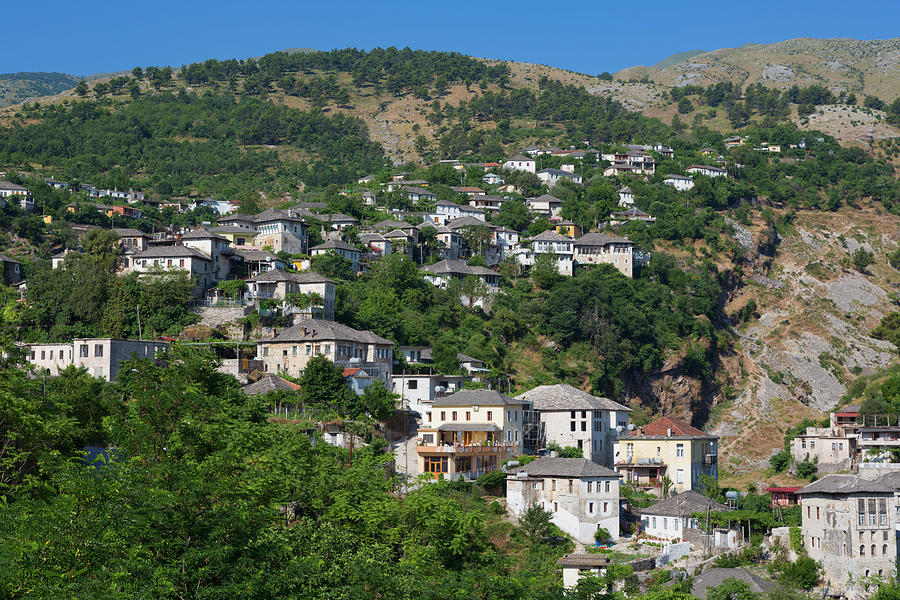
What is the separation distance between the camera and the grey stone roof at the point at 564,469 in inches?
2106

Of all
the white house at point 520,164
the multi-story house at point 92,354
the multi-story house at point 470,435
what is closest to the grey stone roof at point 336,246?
the multi-story house at point 92,354

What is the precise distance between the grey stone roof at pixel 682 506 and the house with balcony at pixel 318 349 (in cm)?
1917

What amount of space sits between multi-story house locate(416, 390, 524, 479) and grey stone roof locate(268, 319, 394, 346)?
285 inches

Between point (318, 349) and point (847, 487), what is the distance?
31.5m

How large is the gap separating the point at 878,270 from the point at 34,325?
10168cm

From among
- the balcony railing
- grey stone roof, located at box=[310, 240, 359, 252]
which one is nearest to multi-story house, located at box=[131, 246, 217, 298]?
grey stone roof, located at box=[310, 240, 359, 252]

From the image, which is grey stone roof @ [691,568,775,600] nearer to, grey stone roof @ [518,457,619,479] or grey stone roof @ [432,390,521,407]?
grey stone roof @ [518,457,619,479]

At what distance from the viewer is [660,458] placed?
214ft

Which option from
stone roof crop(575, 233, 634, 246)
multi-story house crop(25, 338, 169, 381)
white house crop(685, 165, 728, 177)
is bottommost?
multi-story house crop(25, 338, 169, 381)

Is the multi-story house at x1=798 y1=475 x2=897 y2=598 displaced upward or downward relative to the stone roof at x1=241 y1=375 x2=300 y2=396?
downward

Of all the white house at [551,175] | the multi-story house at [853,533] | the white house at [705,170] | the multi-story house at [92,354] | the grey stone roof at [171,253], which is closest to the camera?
the multi-story house at [853,533]

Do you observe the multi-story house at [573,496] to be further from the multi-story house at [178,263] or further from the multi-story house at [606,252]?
the multi-story house at [606,252]

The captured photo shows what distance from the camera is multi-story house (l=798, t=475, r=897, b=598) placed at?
53.4 metres

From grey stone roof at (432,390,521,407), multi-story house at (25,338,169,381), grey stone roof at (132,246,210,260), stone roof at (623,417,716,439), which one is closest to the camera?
multi-story house at (25,338,169,381)
